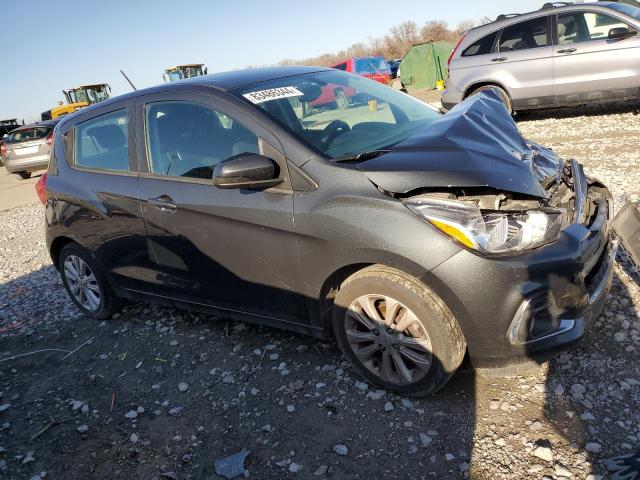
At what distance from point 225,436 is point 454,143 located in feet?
6.81

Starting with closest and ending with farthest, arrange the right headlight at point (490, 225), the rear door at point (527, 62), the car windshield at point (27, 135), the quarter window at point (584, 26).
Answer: the right headlight at point (490, 225) → the quarter window at point (584, 26) → the rear door at point (527, 62) → the car windshield at point (27, 135)

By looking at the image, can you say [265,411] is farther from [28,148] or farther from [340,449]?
[28,148]

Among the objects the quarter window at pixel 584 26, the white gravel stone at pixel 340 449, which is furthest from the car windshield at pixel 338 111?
the quarter window at pixel 584 26

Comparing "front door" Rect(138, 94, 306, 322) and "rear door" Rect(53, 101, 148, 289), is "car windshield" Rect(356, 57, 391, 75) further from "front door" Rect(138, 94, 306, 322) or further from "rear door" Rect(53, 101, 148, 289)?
"front door" Rect(138, 94, 306, 322)

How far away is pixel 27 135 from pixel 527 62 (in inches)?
572

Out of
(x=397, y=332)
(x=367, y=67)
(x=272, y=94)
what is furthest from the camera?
(x=367, y=67)

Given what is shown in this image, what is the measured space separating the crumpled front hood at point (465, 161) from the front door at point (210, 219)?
648 mm

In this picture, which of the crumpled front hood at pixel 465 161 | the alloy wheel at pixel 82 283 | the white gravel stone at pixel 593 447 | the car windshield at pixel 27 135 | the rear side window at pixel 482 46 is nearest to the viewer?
the white gravel stone at pixel 593 447

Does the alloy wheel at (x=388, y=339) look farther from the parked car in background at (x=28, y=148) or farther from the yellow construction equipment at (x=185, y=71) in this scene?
the yellow construction equipment at (x=185, y=71)

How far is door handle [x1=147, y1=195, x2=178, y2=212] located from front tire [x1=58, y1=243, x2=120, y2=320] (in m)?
1.15

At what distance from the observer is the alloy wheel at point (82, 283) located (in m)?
4.48

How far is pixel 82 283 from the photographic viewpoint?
15.0ft

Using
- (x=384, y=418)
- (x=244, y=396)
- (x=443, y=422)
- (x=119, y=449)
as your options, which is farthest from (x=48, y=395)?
(x=443, y=422)

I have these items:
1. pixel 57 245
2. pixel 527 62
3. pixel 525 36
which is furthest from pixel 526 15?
pixel 57 245
